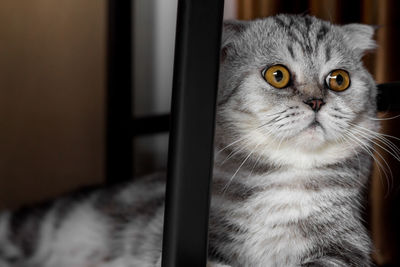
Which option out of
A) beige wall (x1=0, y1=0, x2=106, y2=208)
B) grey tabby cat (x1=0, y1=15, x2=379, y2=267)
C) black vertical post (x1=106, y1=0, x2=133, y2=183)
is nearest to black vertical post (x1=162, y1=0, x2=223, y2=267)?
grey tabby cat (x1=0, y1=15, x2=379, y2=267)

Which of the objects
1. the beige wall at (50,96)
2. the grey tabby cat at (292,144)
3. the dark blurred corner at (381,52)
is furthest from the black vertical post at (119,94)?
the grey tabby cat at (292,144)

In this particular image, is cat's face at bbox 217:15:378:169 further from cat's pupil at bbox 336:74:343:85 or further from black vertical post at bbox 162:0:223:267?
black vertical post at bbox 162:0:223:267

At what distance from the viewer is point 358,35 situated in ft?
2.38

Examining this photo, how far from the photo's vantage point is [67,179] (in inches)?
57.2

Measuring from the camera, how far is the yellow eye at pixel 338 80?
67 cm

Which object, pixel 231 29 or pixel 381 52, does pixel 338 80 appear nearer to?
pixel 231 29

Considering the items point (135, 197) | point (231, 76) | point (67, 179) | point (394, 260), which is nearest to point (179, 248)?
point (231, 76)

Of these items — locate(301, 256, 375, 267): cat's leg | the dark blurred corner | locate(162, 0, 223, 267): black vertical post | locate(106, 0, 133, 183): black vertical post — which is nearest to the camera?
locate(162, 0, 223, 267): black vertical post

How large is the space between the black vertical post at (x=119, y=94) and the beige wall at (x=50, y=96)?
0.17m

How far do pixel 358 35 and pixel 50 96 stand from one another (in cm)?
95

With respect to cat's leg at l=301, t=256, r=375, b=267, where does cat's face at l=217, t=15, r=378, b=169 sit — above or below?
above

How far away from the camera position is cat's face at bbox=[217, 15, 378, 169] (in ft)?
2.11

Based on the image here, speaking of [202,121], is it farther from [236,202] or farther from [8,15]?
[8,15]

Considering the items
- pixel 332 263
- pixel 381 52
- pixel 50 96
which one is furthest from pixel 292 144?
pixel 50 96
